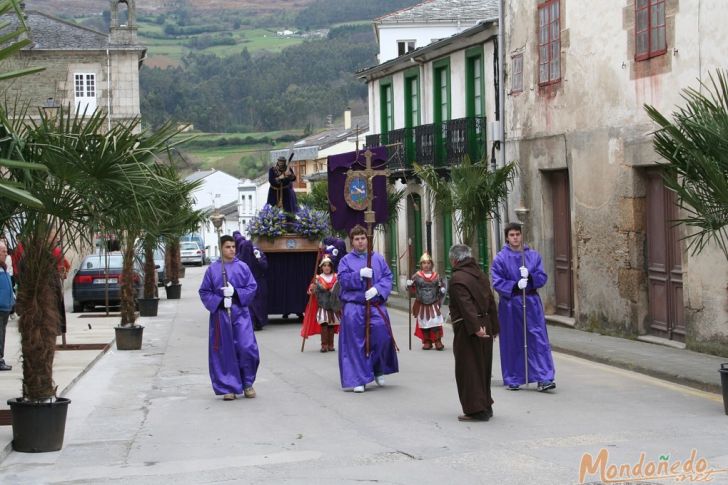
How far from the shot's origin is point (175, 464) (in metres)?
9.39

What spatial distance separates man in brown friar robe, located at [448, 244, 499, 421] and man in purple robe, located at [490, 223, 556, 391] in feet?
5.71

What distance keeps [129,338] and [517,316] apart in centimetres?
788

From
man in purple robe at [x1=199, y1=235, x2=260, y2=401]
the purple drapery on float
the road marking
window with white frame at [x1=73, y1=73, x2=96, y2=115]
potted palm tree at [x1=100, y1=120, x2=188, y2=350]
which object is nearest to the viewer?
potted palm tree at [x1=100, y1=120, x2=188, y2=350]

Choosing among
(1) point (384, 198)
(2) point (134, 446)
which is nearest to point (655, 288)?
(1) point (384, 198)

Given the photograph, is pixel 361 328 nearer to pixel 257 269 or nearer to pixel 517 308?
pixel 517 308

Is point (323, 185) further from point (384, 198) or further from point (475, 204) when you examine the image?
point (384, 198)

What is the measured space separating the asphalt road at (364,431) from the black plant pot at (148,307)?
1125 centimetres

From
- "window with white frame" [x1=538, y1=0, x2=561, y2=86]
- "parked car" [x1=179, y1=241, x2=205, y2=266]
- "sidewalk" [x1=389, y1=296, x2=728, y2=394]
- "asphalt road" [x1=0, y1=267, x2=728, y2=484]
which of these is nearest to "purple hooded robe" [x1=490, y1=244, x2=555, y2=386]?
"asphalt road" [x1=0, y1=267, x2=728, y2=484]

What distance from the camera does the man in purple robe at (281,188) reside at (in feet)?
80.6

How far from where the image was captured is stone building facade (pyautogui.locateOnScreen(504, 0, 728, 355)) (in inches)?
655

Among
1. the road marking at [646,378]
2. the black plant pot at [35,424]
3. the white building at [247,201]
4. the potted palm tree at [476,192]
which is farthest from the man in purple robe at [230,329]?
the white building at [247,201]

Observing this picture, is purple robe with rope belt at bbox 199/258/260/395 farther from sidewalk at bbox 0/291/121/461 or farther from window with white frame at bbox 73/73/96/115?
window with white frame at bbox 73/73/96/115

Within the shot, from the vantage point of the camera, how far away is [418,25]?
42.8m

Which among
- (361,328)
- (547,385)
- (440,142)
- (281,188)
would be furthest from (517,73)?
(547,385)
